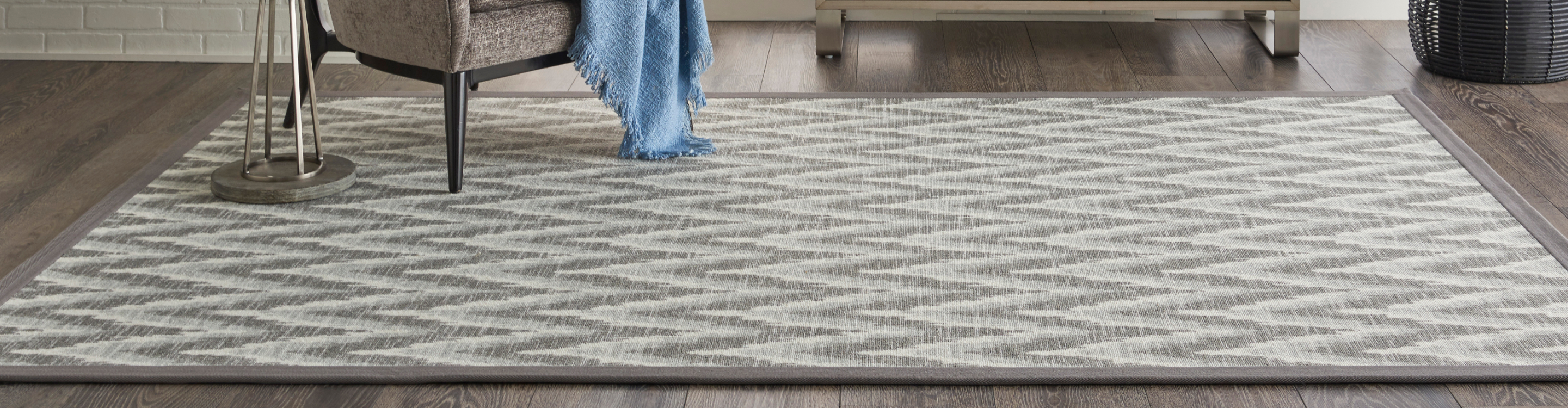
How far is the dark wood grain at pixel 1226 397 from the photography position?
4.27 feet

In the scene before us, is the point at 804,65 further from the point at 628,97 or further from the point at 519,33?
the point at 519,33

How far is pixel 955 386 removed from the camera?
1.35m

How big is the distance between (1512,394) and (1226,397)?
305 mm

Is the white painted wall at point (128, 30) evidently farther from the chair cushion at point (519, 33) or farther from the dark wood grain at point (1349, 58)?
the dark wood grain at point (1349, 58)

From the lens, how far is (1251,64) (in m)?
2.79

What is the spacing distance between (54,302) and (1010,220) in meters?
1.28

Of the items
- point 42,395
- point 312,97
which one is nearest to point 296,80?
point 312,97

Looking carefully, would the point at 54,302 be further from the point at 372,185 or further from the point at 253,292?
the point at 372,185

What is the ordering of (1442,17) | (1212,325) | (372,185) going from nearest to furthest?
(1212,325)
(372,185)
(1442,17)

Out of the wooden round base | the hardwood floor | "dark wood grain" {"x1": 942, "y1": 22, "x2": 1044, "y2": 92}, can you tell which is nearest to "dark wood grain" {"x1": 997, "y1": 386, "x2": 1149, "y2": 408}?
the hardwood floor

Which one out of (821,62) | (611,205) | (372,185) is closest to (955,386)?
(611,205)

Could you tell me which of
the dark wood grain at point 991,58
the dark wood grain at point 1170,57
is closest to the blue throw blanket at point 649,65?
the dark wood grain at point 991,58

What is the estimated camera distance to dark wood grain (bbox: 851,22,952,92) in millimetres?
2637

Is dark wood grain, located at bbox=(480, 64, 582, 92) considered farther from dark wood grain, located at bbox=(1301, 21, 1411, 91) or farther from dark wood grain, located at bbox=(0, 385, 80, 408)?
dark wood grain, located at bbox=(1301, 21, 1411, 91)
